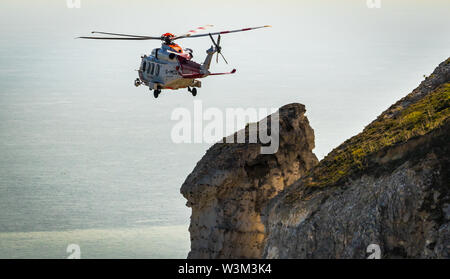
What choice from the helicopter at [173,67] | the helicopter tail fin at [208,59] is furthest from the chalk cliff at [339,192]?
the helicopter tail fin at [208,59]

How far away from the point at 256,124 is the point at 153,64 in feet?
29.7

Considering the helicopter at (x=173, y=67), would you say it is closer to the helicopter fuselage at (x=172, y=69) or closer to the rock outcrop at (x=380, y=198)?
the helicopter fuselage at (x=172, y=69)

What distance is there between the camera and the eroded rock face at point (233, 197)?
206 feet

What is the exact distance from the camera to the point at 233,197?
63562 mm

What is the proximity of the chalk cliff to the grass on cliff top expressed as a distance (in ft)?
0.33

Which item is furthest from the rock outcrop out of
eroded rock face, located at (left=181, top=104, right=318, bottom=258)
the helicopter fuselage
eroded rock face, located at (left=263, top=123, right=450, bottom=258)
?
the helicopter fuselage

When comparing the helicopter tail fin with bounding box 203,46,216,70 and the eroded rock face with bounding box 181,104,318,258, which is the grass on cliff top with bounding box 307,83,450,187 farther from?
the helicopter tail fin with bounding box 203,46,216,70

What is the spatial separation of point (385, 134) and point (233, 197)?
50.9 feet

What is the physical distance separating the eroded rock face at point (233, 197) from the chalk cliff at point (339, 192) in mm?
71

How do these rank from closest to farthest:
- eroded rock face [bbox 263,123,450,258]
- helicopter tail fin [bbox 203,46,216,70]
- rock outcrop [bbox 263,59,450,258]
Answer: eroded rock face [bbox 263,123,450,258] < rock outcrop [bbox 263,59,450,258] < helicopter tail fin [bbox 203,46,216,70]

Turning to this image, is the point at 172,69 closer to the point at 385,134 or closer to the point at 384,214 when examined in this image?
the point at 385,134

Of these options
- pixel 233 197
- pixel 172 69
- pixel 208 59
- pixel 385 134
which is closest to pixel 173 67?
pixel 172 69

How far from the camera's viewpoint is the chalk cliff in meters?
42.6
